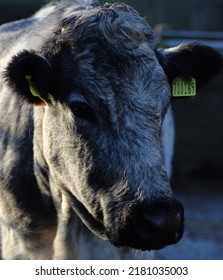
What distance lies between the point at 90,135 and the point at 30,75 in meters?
0.50

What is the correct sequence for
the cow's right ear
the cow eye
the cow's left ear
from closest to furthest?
the cow eye → the cow's right ear → the cow's left ear

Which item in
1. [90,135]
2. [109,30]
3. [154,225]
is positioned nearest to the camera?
[154,225]

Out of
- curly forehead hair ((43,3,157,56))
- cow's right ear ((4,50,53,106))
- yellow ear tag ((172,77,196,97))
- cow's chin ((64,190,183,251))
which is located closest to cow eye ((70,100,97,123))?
cow's right ear ((4,50,53,106))

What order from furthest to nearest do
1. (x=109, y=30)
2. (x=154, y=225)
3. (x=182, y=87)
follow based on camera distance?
(x=182, y=87) < (x=109, y=30) < (x=154, y=225)

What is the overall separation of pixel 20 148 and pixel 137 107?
1149mm

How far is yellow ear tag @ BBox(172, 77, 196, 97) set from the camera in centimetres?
501

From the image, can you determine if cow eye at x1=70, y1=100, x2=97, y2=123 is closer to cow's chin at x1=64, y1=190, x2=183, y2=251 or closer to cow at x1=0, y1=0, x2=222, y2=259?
cow at x1=0, y1=0, x2=222, y2=259

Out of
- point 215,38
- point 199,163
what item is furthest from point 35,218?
point 215,38

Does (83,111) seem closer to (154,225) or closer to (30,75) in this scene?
(30,75)

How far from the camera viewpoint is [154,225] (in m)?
4.15

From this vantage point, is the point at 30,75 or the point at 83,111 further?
the point at 30,75

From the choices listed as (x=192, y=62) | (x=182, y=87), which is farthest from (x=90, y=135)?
(x=192, y=62)

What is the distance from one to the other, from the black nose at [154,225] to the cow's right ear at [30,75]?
3.00 ft

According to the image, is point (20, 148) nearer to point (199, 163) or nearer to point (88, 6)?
point (88, 6)
